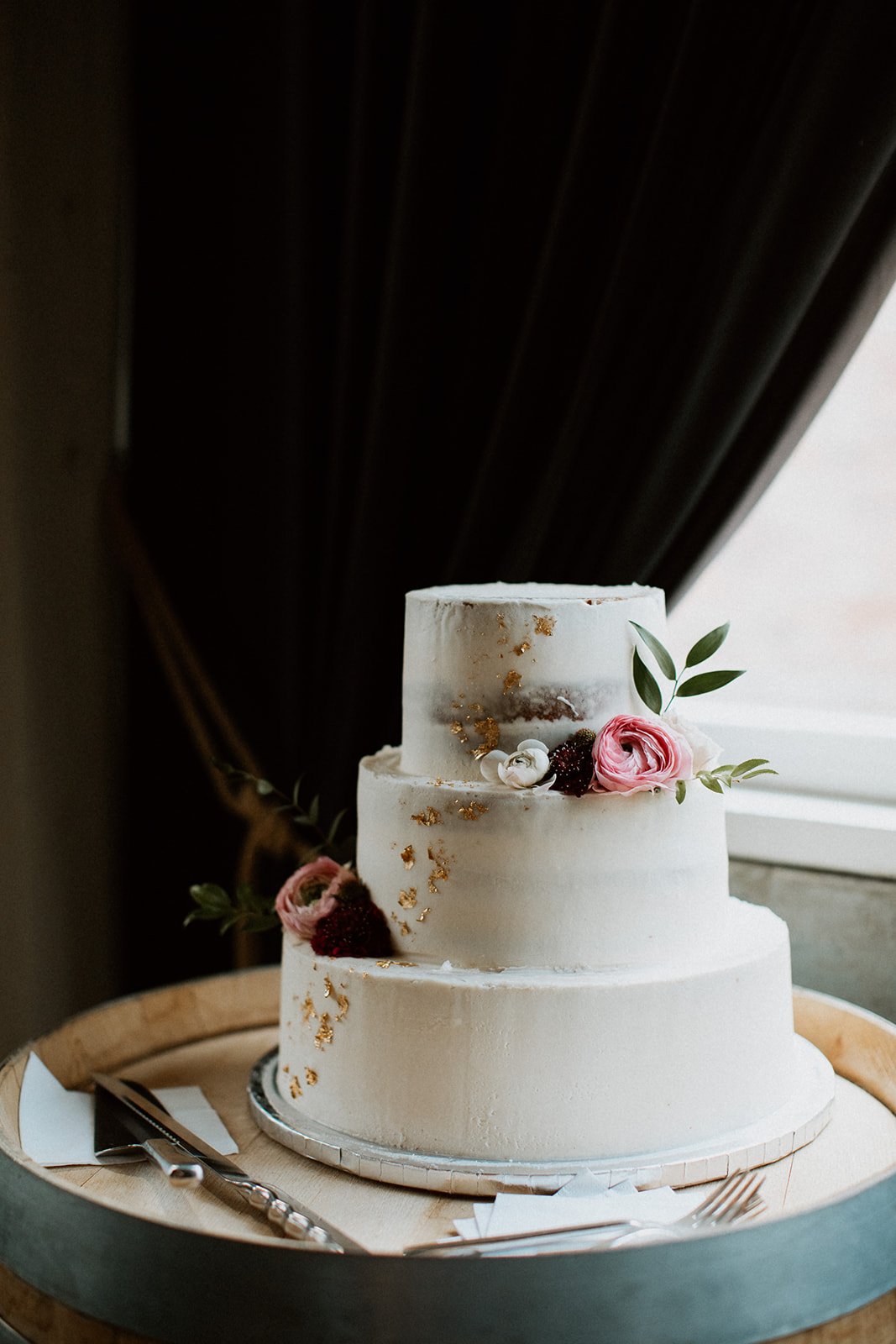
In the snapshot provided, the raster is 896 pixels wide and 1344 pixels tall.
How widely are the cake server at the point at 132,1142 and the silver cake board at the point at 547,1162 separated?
0.38 ft

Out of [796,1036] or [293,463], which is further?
[293,463]

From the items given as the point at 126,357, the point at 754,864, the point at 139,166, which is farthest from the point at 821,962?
the point at 139,166

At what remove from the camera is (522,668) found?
1.22 meters

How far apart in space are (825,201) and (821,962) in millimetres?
939

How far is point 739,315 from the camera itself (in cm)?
148

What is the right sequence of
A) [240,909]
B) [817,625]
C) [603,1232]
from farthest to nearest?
1. [817,625]
2. [240,909]
3. [603,1232]

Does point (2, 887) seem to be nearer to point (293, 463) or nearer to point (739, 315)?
point (293, 463)

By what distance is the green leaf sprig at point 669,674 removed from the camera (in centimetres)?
123

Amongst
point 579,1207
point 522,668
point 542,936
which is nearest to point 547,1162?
point 579,1207

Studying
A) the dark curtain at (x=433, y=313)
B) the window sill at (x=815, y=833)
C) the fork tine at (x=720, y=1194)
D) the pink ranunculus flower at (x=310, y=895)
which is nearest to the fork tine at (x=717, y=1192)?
the fork tine at (x=720, y=1194)

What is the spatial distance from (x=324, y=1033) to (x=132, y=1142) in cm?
21

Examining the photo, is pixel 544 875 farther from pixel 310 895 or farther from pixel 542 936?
pixel 310 895

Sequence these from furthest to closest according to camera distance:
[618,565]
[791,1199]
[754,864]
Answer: [754,864]
[618,565]
[791,1199]

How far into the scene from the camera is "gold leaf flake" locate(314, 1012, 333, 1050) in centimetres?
125
